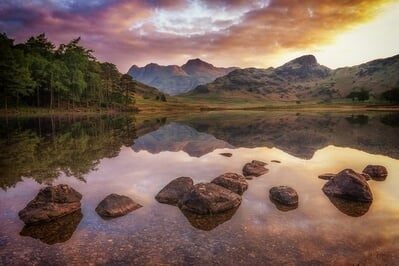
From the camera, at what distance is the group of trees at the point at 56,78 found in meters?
101

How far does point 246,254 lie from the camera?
468 inches

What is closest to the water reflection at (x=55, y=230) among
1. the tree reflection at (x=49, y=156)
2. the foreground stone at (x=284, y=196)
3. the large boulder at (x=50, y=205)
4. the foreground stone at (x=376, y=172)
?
the large boulder at (x=50, y=205)

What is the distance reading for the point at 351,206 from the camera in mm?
17797

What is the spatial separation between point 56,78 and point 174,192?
115 m

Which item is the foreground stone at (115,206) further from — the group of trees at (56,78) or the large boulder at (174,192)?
the group of trees at (56,78)

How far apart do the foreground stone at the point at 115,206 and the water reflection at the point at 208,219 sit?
3.14 metres

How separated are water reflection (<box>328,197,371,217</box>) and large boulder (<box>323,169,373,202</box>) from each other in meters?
0.43

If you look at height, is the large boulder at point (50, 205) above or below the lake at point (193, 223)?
above

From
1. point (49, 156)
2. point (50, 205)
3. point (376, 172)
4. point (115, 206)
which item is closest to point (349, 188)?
point (376, 172)

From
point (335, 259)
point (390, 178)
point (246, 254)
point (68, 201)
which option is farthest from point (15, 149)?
point (390, 178)

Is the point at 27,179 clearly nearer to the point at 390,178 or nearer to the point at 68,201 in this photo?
the point at 68,201

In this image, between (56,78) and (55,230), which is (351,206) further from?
(56,78)

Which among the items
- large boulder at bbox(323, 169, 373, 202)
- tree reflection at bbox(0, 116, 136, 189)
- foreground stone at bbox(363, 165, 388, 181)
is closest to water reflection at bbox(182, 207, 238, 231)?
large boulder at bbox(323, 169, 373, 202)

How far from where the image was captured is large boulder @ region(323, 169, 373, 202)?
18.7 m
